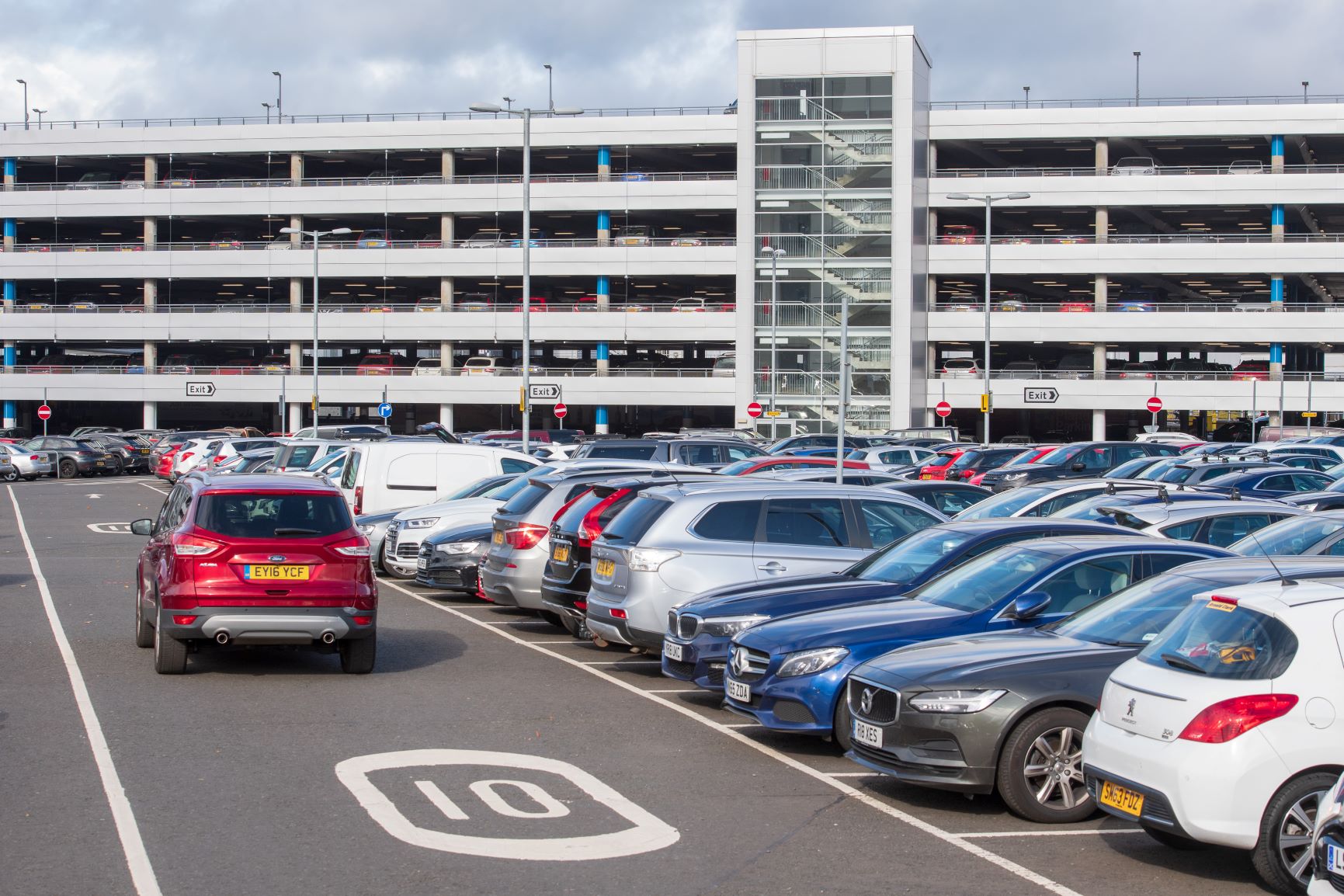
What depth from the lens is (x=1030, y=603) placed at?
9406 millimetres

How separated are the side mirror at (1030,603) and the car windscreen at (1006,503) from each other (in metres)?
9.14

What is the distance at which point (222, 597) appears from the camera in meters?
12.5

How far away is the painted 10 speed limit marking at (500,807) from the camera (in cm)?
766

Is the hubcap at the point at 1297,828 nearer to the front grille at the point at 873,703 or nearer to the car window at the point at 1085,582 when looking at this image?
the front grille at the point at 873,703

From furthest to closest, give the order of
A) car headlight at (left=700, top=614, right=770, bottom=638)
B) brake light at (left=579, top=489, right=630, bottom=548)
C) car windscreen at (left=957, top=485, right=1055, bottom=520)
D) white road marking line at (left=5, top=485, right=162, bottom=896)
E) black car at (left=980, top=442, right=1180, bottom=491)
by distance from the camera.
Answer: black car at (left=980, top=442, right=1180, bottom=491) < car windscreen at (left=957, top=485, right=1055, bottom=520) < brake light at (left=579, top=489, right=630, bottom=548) < car headlight at (left=700, top=614, right=770, bottom=638) < white road marking line at (left=5, top=485, right=162, bottom=896)

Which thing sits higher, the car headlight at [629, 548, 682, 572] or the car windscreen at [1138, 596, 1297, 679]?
the car windscreen at [1138, 596, 1297, 679]

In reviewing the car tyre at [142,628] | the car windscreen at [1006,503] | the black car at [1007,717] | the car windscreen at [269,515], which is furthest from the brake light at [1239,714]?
the car windscreen at [1006,503]

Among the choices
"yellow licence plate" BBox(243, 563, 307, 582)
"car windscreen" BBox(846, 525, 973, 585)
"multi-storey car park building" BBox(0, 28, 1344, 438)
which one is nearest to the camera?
"car windscreen" BBox(846, 525, 973, 585)

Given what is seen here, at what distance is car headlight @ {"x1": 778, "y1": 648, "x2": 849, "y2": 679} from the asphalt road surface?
0.63 metres

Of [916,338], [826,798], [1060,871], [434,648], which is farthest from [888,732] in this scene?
[916,338]

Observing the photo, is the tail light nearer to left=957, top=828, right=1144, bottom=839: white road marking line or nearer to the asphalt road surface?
the asphalt road surface

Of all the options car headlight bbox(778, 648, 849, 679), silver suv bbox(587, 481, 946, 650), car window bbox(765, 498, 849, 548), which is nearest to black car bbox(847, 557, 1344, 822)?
car headlight bbox(778, 648, 849, 679)

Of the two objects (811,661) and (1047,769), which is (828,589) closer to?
(811,661)

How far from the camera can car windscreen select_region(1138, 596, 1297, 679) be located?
6.91 metres
